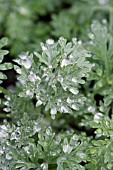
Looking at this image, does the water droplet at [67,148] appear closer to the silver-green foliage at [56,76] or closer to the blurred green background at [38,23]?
the silver-green foliage at [56,76]

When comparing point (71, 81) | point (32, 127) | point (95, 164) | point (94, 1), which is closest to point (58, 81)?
point (71, 81)

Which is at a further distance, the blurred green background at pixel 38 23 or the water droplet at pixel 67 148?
the blurred green background at pixel 38 23

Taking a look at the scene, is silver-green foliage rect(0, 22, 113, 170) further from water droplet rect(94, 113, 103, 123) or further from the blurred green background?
the blurred green background

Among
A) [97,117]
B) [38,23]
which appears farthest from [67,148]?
[38,23]

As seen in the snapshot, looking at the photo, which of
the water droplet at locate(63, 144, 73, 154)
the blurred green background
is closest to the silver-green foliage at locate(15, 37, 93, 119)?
the water droplet at locate(63, 144, 73, 154)

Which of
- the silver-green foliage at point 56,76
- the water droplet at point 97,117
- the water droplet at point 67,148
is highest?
the silver-green foliage at point 56,76

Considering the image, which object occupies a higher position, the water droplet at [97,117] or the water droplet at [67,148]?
the water droplet at [97,117]

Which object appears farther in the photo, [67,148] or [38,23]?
[38,23]

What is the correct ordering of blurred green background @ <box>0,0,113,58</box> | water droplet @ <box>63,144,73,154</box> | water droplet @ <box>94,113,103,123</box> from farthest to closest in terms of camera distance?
blurred green background @ <box>0,0,113,58</box>
water droplet @ <box>94,113,103,123</box>
water droplet @ <box>63,144,73,154</box>

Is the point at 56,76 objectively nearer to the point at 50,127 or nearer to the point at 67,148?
the point at 50,127

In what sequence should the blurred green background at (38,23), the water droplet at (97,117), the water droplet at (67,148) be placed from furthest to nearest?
the blurred green background at (38,23)
the water droplet at (97,117)
the water droplet at (67,148)

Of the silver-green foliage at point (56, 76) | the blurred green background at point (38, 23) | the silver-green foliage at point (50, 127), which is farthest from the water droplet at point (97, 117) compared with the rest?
the blurred green background at point (38, 23)
